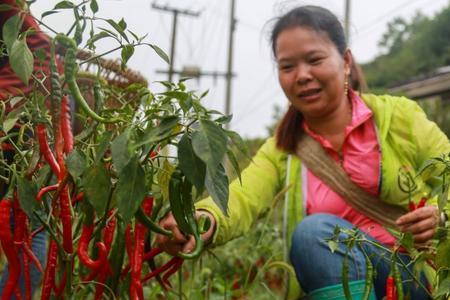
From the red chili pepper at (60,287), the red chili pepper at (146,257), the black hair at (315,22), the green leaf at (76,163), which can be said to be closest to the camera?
the green leaf at (76,163)

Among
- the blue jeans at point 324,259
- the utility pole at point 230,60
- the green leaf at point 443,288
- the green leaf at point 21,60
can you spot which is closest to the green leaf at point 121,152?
the green leaf at point 21,60

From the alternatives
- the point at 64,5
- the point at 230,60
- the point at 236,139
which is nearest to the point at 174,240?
the point at 236,139

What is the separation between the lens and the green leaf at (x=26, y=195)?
89cm

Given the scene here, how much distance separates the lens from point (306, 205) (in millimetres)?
1802

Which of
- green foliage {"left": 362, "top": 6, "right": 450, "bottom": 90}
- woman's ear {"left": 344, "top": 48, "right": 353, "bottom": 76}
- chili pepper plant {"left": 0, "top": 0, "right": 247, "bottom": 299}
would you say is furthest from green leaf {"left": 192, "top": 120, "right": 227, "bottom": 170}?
green foliage {"left": 362, "top": 6, "right": 450, "bottom": 90}

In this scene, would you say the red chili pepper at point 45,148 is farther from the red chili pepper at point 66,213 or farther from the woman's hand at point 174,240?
the woman's hand at point 174,240

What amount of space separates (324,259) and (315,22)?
64 centimetres

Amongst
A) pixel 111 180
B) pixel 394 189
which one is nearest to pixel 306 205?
pixel 394 189

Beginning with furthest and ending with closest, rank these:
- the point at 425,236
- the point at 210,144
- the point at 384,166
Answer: the point at 384,166 < the point at 425,236 < the point at 210,144

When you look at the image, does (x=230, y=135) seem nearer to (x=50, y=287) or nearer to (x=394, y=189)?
(x=50, y=287)

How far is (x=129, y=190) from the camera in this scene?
813mm

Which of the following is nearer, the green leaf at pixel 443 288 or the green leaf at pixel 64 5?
the green leaf at pixel 64 5

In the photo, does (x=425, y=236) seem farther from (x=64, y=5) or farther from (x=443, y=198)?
(x=64, y=5)

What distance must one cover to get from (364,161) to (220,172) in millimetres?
957
